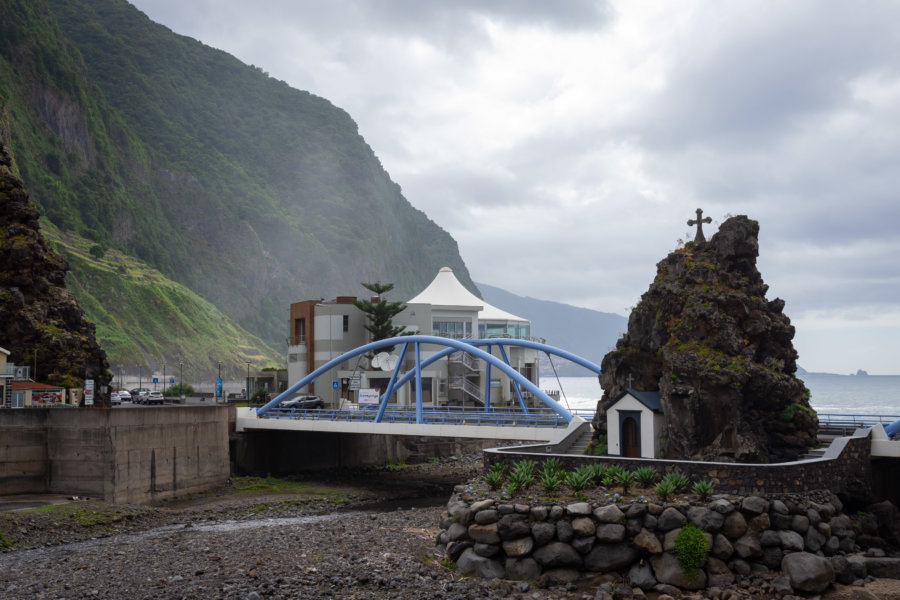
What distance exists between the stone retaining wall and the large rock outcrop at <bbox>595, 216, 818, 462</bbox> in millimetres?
5662

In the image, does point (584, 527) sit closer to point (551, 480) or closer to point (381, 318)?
point (551, 480)

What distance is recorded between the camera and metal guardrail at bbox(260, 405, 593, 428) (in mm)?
42816

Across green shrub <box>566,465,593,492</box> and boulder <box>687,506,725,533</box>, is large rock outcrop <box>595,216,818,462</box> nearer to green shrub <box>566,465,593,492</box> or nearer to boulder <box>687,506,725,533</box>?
green shrub <box>566,465,593,492</box>

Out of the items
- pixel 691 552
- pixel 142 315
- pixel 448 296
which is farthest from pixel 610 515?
pixel 142 315

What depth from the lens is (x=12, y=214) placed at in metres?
55.6

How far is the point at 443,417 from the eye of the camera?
47844 mm

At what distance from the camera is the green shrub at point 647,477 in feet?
87.0

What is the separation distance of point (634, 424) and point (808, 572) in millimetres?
10606

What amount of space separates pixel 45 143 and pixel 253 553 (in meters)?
154

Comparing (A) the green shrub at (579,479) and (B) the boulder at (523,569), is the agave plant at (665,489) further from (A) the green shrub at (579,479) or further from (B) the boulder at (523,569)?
(B) the boulder at (523,569)

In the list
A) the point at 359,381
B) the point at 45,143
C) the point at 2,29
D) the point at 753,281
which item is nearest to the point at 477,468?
the point at 359,381

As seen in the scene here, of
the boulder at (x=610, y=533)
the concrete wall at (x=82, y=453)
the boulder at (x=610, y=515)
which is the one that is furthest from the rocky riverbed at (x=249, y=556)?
the concrete wall at (x=82, y=453)

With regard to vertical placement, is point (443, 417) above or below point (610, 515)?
above

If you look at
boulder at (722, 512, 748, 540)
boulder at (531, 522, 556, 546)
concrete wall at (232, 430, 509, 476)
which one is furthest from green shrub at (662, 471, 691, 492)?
concrete wall at (232, 430, 509, 476)
